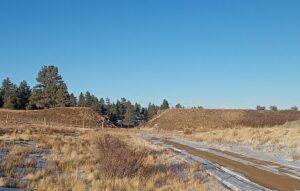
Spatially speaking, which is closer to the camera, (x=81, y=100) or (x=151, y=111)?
(x=81, y=100)

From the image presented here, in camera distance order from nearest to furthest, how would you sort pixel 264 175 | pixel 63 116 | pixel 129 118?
pixel 264 175, pixel 63 116, pixel 129 118

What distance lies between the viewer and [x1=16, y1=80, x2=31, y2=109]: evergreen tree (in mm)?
99375

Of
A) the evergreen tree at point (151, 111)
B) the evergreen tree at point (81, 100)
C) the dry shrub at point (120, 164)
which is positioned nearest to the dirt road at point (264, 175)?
the dry shrub at point (120, 164)

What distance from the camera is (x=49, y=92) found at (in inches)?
3915

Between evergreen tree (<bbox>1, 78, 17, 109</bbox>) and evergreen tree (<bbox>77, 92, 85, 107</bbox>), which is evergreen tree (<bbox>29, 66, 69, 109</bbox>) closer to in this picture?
evergreen tree (<bbox>1, 78, 17, 109</bbox>)

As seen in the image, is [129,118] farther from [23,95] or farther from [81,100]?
[23,95]

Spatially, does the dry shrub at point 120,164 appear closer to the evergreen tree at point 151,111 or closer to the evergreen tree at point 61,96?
the evergreen tree at point 61,96

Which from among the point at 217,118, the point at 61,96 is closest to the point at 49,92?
A: the point at 61,96

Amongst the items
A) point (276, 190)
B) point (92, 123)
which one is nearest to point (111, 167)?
point (276, 190)

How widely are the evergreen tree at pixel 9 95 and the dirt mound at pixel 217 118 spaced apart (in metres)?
31.4

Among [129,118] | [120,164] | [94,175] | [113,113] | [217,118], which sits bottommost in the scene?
[94,175]

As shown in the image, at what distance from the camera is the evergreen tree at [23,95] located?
326ft

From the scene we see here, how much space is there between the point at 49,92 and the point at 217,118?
3968cm

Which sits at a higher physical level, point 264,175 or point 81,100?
point 81,100
